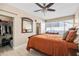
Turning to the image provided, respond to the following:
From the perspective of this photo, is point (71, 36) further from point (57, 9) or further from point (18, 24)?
point (18, 24)

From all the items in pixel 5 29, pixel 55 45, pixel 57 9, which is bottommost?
pixel 55 45

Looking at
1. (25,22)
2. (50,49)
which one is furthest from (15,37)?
(50,49)

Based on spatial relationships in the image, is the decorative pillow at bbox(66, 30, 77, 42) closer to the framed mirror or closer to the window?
the window

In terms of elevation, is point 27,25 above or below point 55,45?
above

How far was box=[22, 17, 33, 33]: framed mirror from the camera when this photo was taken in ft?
6.87

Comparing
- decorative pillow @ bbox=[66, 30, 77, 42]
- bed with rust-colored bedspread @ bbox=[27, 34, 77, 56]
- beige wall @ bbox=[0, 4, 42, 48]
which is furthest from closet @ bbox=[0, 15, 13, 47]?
decorative pillow @ bbox=[66, 30, 77, 42]

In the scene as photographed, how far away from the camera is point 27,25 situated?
7.07 ft

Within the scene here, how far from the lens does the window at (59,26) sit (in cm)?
184

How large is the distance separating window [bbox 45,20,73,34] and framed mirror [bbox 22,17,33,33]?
435 mm

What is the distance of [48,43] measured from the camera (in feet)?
6.91

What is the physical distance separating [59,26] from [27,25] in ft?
2.63

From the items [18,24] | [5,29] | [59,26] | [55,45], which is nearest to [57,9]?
[59,26]

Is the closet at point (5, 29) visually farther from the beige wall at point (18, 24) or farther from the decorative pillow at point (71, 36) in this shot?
the decorative pillow at point (71, 36)

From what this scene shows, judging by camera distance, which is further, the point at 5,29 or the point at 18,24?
the point at 18,24
